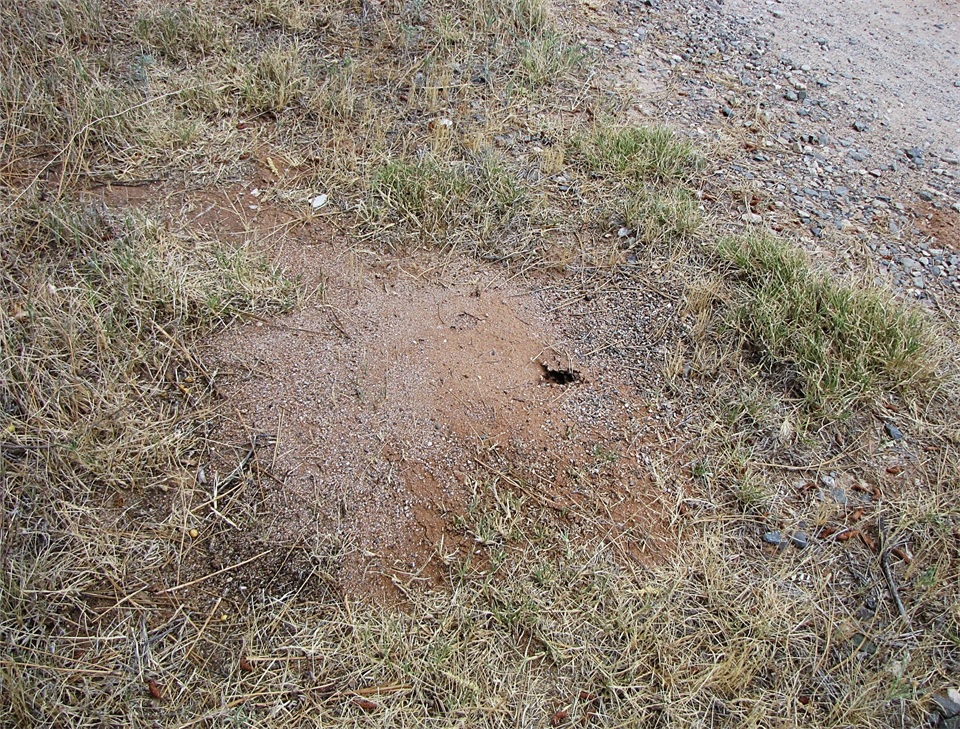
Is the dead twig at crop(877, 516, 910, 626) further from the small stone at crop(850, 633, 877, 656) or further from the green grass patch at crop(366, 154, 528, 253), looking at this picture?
the green grass patch at crop(366, 154, 528, 253)

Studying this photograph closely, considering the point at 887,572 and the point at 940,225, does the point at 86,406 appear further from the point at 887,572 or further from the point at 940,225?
the point at 940,225

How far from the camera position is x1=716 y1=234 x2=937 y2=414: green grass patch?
2670 millimetres

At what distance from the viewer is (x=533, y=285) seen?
2.95 m

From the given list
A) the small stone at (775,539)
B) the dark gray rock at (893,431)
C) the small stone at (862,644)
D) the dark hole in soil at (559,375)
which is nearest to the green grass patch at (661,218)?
the dark hole in soil at (559,375)

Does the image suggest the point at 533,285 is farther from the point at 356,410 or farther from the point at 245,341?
the point at 245,341

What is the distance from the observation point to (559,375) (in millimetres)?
2680

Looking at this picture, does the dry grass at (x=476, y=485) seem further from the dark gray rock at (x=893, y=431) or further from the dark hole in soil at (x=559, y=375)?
the dark hole in soil at (x=559, y=375)

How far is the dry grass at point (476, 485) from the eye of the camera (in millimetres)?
2043

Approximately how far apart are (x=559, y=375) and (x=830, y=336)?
96cm

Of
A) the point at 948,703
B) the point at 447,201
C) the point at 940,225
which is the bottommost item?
the point at 948,703

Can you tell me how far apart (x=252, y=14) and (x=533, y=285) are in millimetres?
2236

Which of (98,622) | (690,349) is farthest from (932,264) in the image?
(98,622)

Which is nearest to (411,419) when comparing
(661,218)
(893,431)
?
(661,218)

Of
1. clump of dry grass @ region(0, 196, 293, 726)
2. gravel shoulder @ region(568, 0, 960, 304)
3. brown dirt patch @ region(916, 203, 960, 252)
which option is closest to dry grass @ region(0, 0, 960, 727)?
clump of dry grass @ region(0, 196, 293, 726)
